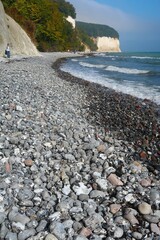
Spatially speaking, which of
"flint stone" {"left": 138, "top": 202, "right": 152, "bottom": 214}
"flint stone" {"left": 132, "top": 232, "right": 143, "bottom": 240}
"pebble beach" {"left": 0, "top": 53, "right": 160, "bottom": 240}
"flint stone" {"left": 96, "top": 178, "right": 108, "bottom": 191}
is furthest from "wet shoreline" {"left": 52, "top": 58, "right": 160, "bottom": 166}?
"flint stone" {"left": 132, "top": 232, "right": 143, "bottom": 240}

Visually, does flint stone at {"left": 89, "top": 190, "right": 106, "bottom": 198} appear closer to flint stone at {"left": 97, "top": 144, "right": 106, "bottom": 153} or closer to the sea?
flint stone at {"left": 97, "top": 144, "right": 106, "bottom": 153}

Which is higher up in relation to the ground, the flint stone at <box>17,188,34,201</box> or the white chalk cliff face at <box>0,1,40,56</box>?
the white chalk cliff face at <box>0,1,40,56</box>

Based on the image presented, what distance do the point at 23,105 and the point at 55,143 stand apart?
2.54 m

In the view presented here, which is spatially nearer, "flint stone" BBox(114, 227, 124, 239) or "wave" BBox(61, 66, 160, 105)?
"flint stone" BBox(114, 227, 124, 239)

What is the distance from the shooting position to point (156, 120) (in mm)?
8602

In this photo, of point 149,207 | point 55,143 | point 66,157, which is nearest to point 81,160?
point 66,157

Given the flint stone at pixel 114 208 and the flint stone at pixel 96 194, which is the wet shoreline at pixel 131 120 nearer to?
the flint stone at pixel 96 194

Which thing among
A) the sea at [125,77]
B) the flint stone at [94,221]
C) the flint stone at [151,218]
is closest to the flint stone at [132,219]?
the flint stone at [151,218]

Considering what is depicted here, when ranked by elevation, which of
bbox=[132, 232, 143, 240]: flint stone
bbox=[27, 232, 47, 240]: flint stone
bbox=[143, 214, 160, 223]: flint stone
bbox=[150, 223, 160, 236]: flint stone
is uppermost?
bbox=[27, 232, 47, 240]: flint stone

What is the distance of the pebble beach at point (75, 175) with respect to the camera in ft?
11.8

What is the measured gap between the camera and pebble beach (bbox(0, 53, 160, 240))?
3.60m

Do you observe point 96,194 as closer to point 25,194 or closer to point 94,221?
point 94,221

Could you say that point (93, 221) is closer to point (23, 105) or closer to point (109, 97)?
point (23, 105)

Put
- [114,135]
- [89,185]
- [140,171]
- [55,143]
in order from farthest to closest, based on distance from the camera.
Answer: [114,135], [55,143], [140,171], [89,185]
